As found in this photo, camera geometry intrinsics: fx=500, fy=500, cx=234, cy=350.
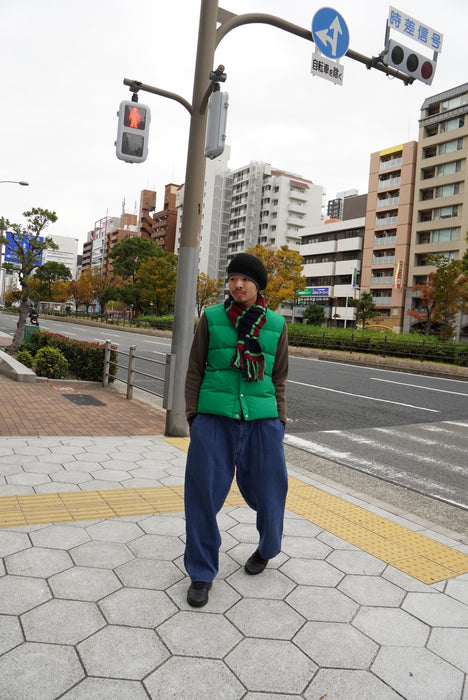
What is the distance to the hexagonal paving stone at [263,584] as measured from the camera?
2.54 metres

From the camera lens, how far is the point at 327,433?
23.9ft

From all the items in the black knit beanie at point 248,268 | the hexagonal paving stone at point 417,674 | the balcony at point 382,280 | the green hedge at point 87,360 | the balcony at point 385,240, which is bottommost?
the hexagonal paving stone at point 417,674

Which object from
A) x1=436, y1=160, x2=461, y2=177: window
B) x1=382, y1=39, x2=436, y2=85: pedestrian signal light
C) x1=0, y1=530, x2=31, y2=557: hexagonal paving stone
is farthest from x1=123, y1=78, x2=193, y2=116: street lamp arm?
x1=436, y1=160, x2=461, y2=177: window

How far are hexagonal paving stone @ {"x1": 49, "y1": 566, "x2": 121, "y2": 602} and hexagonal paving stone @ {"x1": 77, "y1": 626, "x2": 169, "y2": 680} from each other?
30 cm

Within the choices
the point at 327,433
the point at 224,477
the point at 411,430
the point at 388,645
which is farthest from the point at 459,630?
the point at 411,430

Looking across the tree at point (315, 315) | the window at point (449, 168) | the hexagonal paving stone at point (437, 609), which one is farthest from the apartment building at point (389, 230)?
the hexagonal paving stone at point (437, 609)

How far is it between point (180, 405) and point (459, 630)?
411cm

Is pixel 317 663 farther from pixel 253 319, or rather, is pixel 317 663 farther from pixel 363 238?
pixel 363 238

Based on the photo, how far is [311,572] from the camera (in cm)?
280

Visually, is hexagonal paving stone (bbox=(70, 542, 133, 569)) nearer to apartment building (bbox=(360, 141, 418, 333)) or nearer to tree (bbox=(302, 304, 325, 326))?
apartment building (bbox=(360, 141, 418, 333))

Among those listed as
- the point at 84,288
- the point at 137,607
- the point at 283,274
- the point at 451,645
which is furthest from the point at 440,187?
the point at 84,288

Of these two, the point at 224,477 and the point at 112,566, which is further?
the point at 112,566

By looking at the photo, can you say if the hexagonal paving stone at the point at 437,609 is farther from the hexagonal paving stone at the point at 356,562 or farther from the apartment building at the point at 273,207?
the apartment building at the point at 273,207

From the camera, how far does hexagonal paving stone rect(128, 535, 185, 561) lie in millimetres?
2865
